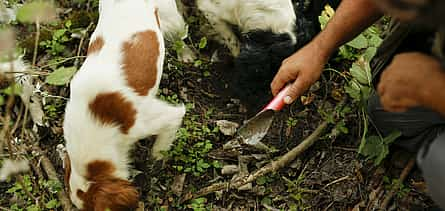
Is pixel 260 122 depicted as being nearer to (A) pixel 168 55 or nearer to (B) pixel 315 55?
(B) pixel 315 55

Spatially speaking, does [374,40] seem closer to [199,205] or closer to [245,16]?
[245,16]

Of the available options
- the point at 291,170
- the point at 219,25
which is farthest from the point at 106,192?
the point at 219,25

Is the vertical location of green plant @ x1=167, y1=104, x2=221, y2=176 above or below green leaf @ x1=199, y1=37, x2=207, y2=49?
below

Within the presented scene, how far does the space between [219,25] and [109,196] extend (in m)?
1.37

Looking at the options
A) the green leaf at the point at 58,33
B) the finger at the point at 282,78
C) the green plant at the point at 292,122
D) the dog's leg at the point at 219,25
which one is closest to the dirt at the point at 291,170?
the green plant at the point at 292,122

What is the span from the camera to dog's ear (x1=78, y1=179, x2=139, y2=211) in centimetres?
248

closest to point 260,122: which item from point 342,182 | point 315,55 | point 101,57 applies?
point 315,55

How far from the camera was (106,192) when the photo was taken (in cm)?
249

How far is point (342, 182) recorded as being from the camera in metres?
2.88

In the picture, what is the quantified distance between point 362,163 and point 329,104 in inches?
16.8

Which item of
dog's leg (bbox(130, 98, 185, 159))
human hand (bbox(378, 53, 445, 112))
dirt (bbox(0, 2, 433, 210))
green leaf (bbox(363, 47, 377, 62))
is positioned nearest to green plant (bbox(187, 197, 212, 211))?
dirt (bbox(0, 2, 433, 210))

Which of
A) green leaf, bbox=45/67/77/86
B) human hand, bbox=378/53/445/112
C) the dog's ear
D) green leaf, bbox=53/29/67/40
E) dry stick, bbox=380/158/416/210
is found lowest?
dry stick, bbox=380/158/416/210

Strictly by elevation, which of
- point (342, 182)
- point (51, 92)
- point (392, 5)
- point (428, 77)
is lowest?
point (342, 182)

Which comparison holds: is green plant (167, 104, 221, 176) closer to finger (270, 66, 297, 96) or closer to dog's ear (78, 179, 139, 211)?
dog's ear (78, 179, 139, 211)
